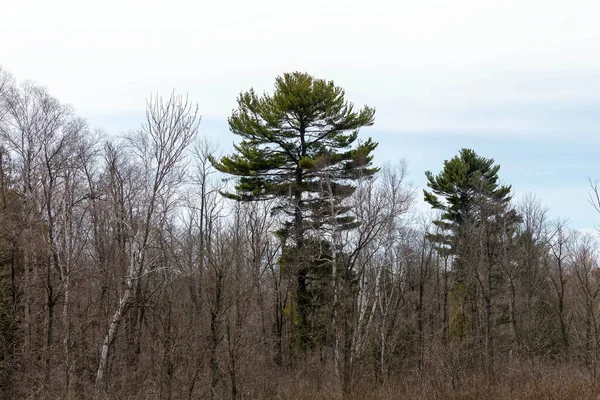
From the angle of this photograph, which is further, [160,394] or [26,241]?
[26,241]

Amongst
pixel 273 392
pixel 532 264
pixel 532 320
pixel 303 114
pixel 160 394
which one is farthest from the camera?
pixel 532 264

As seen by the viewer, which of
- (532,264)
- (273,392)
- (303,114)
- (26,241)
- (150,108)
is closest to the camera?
(150,108)

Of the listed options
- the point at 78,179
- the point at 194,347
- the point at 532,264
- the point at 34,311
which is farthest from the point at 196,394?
the point at 532,264

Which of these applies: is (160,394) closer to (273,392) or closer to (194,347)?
(194,347)

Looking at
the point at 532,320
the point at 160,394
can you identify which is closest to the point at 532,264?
the point at 532,320

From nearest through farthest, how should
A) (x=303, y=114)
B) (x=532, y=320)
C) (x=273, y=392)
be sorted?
(x=273, y=392) → (x=303, y=114) → (x=532, y=320)

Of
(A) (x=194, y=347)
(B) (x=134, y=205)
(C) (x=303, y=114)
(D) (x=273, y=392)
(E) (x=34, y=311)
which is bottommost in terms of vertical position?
(D) (x=273, y=392)

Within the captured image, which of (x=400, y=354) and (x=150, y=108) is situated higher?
(x=150, y=108)

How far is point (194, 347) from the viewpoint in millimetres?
20328

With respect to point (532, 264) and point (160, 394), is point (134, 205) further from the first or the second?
point (532, 264)

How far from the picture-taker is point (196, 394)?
777 inches

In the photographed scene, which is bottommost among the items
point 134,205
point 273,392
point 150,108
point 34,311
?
point 273,392

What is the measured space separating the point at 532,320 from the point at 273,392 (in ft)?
49.1

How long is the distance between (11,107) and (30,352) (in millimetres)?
12612
